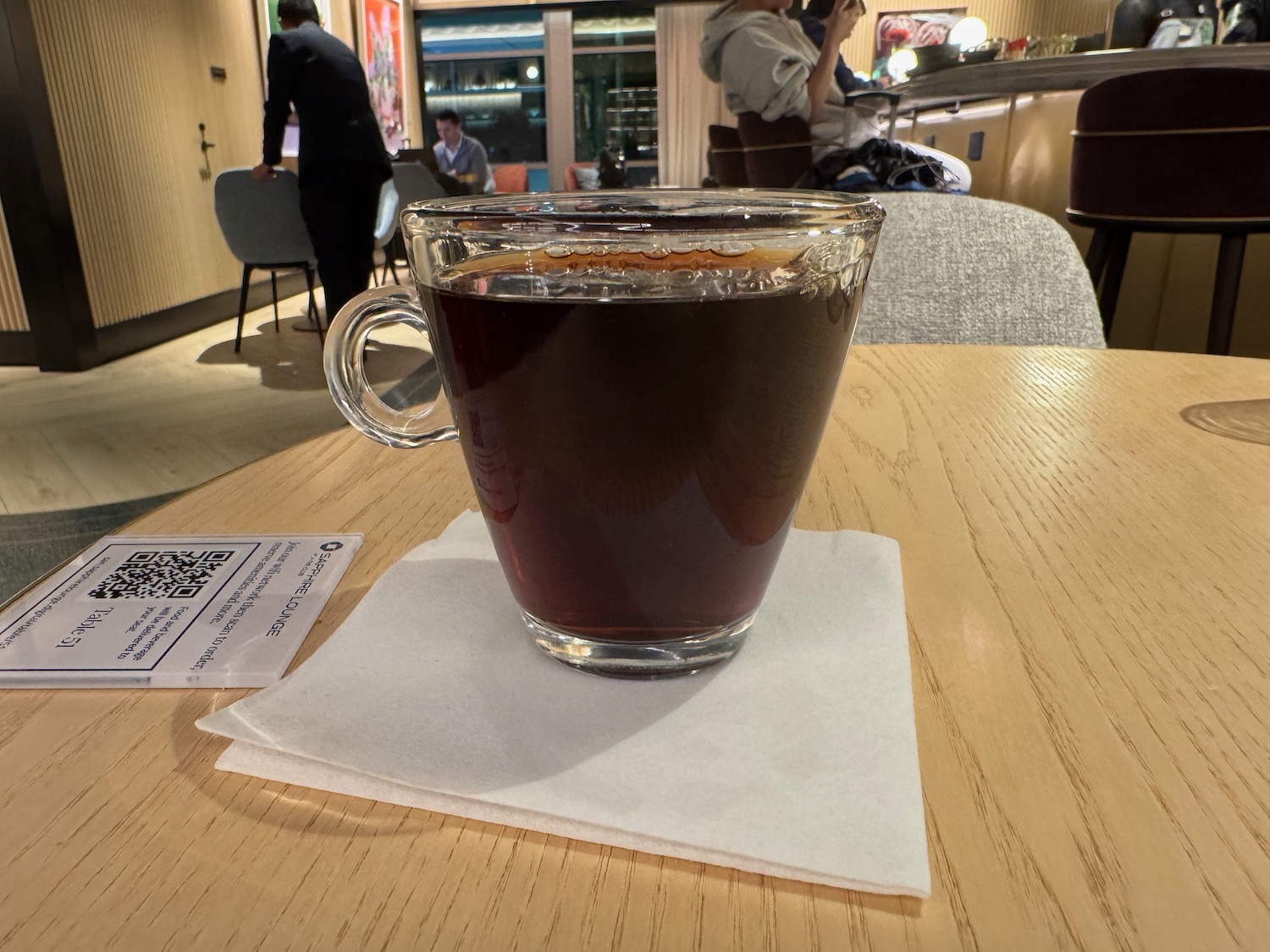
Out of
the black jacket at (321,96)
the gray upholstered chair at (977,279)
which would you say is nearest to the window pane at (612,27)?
the black jacket at (321,96)

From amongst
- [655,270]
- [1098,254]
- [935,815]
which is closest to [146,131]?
[1098,254]

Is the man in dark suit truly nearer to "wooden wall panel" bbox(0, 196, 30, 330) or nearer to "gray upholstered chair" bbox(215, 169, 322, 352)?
"gray upholstered chair" bbox(215, 169, 322, 352)

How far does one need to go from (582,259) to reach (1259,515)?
0.35 meters

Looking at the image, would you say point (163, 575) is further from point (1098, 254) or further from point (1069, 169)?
point (1069, 169)

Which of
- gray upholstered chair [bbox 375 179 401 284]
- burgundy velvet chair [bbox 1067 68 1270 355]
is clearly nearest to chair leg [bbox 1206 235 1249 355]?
burgundy velvet chair [bbox 1067 68 1270 355]

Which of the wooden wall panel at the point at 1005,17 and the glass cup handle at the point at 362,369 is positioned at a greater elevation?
the wooden wall panel at the point at 1005,17

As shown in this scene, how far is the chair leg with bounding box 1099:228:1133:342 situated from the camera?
2066 mm

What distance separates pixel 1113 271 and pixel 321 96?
2.44 meters

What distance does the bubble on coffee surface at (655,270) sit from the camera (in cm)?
24

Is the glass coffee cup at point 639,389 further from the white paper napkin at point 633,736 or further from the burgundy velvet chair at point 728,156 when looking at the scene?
the burgundy velvet chair at point 728,156

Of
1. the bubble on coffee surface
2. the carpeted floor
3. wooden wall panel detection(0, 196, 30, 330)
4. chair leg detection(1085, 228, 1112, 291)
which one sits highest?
the bubble on coffee surface

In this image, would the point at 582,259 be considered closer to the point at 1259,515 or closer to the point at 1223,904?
the point at 1223,904

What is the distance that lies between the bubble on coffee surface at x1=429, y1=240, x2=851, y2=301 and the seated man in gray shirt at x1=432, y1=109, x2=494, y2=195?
22.7 feet

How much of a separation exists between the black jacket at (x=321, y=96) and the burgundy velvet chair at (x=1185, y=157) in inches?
87.0
